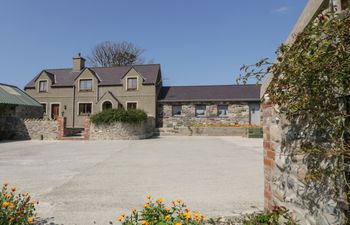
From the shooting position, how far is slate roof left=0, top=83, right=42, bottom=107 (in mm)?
19906

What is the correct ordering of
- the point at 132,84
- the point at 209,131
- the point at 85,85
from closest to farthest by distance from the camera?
the point at 209,131 < the point at 132,84 < the point at 85,85

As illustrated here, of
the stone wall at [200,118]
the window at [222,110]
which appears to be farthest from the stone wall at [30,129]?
the window at [222,110]

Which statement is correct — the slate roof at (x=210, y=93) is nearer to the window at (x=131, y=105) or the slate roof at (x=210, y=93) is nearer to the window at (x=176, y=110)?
the window at (x=176, y=110)

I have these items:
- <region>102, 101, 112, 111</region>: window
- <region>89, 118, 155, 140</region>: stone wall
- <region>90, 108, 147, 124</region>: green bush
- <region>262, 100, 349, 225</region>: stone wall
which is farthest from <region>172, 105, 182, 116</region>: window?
<region>262, 100, 349, 225</region>: stone wall

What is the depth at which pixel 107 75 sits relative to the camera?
90.9ft

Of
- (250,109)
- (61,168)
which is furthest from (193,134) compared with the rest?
(61,168)

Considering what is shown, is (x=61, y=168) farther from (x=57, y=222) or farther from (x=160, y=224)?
(x=160, y=224)

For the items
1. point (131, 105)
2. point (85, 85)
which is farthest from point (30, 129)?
point (131, 105)

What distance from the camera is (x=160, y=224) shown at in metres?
2.39

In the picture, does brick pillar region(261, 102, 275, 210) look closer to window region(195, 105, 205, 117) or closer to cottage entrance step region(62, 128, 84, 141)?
cottage entrance step region(62, 128, 84, 141)

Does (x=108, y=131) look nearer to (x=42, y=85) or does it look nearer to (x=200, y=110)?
(x=200, y=110)

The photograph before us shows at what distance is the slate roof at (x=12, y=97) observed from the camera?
19906mm

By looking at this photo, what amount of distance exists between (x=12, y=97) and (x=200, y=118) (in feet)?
64.7

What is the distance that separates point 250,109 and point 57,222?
24.2 meters
